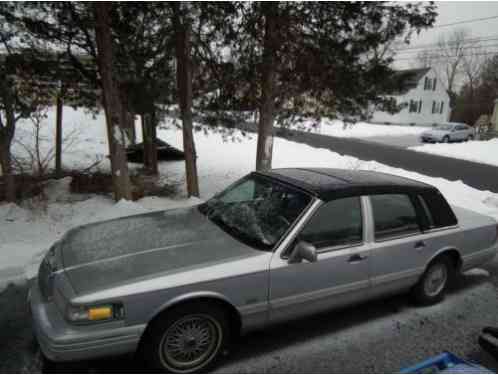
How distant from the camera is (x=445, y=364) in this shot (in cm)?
267

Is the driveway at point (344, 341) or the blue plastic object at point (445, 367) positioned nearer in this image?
the blue plastic object at point (445, 367)

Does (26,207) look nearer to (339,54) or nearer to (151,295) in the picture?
(151,295)

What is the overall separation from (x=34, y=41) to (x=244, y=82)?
406 centimetres

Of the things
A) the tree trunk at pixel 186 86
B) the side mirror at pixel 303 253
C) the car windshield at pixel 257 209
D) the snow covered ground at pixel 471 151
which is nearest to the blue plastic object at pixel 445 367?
the side mirror at pixel 303 253

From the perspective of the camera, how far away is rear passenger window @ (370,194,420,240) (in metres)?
3.41

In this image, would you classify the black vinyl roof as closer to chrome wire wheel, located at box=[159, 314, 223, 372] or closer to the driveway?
the driveway

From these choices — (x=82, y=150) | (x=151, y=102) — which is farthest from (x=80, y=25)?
(x=82, y=150)

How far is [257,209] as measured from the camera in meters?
3.41

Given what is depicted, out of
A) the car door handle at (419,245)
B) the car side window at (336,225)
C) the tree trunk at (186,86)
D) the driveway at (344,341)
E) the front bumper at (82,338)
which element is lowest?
the driveway at (344,341)

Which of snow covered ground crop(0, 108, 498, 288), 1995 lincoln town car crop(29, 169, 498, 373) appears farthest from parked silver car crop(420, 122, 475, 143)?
1995 lincoln town car crop(29, 169, 498, 373)

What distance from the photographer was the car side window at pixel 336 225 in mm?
3072

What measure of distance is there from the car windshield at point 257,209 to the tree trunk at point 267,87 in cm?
290

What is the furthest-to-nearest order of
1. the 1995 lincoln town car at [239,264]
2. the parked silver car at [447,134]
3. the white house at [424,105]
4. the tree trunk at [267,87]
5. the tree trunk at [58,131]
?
1. the white house at [424,105]
2. the parked silver car at [447,134]
3. the tree trunk at [58,131]
4. the tree trunk at [267,87]
5. the 1995 lincoln town car at [239,264]

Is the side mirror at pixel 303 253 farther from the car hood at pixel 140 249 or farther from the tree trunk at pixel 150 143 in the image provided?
the tree trunk at pixel 150 143
